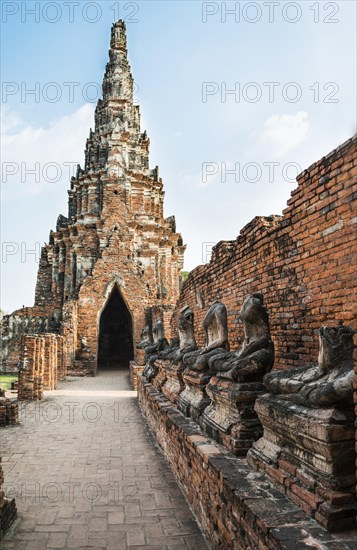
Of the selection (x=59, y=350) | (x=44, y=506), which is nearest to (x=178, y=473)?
(x=44, y=506)

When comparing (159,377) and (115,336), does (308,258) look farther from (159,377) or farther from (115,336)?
(115,336)

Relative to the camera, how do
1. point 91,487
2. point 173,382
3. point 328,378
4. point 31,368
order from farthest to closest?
1. point 31,368
2. point 173,382
3. point 91,487
4. point 328,378

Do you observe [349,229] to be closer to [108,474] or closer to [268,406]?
[268,406]

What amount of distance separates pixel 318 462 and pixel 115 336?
80.4ft

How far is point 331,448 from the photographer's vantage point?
2.30 meters

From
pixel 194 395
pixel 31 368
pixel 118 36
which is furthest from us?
pixel 118 36

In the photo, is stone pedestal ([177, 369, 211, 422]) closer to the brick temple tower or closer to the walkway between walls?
the walkway between walls

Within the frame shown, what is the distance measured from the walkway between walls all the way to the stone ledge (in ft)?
0.90

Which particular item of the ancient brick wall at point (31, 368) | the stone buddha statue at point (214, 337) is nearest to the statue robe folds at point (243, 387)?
the stone buddha statue at point (214, 337)

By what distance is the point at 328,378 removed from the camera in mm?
2697

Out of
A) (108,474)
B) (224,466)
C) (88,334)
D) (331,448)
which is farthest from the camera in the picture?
(88,334)

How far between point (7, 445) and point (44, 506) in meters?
2.72

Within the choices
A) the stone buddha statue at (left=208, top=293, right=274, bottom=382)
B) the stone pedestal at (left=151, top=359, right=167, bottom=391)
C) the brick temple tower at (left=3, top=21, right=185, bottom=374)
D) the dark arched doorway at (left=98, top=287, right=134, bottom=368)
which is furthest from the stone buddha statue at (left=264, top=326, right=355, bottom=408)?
the dark arched doorway at (left=98, top=287, right=134, bottom=368)

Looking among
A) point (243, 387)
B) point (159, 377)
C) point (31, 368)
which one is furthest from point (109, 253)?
point (243, 387)
